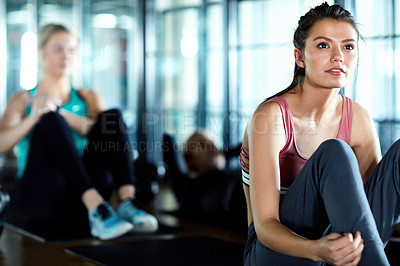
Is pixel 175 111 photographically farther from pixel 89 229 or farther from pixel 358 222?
pixel 358 222

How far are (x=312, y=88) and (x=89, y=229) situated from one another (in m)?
1.67

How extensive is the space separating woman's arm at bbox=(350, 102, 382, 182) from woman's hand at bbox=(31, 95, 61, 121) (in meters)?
1.60

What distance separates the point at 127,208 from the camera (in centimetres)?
305

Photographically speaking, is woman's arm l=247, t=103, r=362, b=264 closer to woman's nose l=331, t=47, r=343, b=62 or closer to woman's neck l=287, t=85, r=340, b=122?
woman's neck l=287, t=85, r=340, b=122

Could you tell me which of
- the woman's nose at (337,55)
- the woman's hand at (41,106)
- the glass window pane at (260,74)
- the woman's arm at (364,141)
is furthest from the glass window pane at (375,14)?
the woman's nose at (337,55)

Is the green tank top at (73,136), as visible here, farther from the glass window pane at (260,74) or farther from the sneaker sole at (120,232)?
the glass window pane at (260,74)

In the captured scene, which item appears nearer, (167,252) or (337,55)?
(337,55)

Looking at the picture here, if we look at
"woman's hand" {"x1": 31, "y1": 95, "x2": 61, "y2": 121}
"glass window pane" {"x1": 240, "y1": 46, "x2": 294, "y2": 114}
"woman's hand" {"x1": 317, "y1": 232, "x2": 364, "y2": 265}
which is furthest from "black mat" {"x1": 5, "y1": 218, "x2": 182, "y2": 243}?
"glass window pane" {"x1": 240, "y1": 46, "x2": 294, "y2": 114}

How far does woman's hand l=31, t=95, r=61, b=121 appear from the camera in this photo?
9.87 ft

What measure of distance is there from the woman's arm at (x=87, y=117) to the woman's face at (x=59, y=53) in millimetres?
170

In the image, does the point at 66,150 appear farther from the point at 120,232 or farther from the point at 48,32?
the point at 48,32

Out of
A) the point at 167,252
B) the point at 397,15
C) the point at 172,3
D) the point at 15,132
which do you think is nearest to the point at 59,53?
the point at 15,132

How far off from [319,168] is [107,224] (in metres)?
1.47

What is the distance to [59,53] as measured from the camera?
3.22 meters
